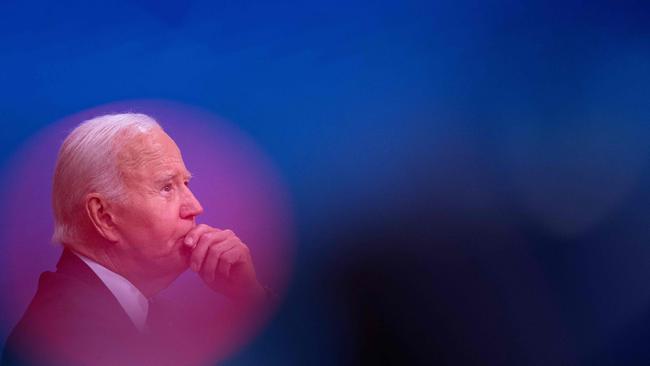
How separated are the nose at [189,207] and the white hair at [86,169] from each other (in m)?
0.18

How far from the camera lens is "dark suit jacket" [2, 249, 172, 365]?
167 centimetres

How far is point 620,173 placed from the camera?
2.15 metres

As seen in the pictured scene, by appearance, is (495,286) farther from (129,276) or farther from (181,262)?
(129,276)

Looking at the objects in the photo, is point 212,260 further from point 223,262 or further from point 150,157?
point 150,157

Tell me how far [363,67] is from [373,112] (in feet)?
0.50

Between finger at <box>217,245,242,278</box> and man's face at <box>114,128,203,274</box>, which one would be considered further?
finger at <box>217,245,242,278</box>

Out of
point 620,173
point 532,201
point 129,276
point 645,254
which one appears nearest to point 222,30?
point 129,276

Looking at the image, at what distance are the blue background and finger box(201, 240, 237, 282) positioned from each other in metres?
0.28

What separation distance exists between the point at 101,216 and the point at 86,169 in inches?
5.3

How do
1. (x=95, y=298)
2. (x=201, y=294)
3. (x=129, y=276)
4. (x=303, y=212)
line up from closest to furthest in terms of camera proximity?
(x=95, y=298)
(x=129, y=276)
(x=201, y=294)
(x=303, y=212)

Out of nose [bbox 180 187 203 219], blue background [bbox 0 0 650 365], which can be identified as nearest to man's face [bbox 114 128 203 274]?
nose [bbox 180 187 203 219]

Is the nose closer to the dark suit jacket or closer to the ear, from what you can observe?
the ear

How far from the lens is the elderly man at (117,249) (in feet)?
5.54

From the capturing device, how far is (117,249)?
5.84 ft
